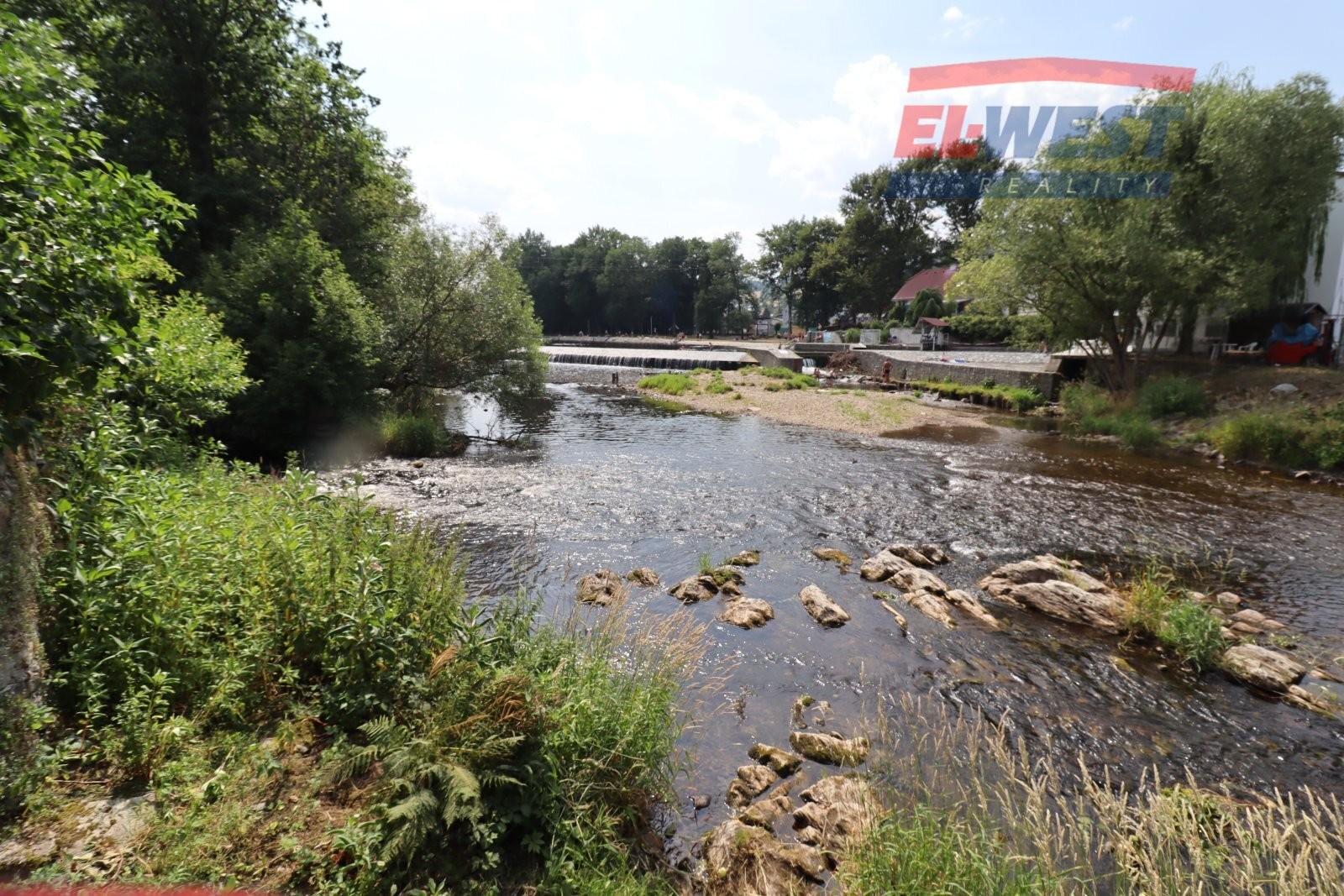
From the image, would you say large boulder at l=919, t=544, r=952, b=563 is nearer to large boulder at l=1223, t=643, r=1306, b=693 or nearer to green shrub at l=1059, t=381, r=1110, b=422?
large boulder at l=1223, t=643, r=1306, b=693

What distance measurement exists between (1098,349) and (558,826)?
3149cm

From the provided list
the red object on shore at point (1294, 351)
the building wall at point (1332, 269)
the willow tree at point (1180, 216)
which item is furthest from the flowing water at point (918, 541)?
the building wall at point (1332, 269)

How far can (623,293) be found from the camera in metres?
83.5

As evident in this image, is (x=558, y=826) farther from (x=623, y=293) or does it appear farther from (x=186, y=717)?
(x=623, y=293)

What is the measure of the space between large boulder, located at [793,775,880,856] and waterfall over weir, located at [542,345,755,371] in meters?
42.0

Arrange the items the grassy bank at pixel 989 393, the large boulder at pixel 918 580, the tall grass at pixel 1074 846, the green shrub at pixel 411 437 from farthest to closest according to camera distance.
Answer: the grassy bank at pixel 989 393 < the green shrub at pixel 411 437 < the large boulder at pixel 918 580 < the tall grass at pixel 1074 846

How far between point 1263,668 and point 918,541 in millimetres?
5724

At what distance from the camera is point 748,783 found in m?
5.60

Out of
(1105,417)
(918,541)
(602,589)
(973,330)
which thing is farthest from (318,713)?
(973,330)

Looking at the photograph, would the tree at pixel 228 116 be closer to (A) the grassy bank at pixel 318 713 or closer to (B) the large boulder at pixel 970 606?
(A) the grassy bank at pixel 318 713

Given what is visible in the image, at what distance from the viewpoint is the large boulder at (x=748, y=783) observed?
5.40m

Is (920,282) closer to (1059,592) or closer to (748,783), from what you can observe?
(1059,592)

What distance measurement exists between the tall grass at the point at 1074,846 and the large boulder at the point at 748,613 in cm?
333

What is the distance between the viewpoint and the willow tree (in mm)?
22078
